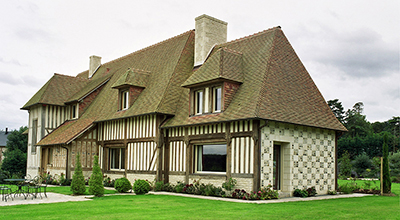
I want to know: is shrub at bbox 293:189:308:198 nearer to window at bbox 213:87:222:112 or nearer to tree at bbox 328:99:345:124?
window at bbox 213:87:222:112

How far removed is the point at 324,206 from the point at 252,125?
4.18m

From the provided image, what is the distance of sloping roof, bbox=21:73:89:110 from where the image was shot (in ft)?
91.0

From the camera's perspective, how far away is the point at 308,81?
1933 centimetres

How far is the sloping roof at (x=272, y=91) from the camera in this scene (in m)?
16.0

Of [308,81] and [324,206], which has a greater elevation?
[308,81]

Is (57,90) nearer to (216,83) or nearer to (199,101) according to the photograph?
(199,101)

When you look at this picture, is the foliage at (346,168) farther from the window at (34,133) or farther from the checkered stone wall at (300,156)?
the window at (34,133)

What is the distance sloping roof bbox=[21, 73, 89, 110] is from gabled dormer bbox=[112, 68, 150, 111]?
7.26 m

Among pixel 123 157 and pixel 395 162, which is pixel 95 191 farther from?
pixel 395 162

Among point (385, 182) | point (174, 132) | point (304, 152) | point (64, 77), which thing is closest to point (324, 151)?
point (304, 152)

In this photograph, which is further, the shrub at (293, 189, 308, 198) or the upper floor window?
the upper floor window

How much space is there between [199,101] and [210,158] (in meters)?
2.74

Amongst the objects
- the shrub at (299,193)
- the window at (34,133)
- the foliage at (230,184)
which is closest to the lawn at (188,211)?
the foliage at (230,184)

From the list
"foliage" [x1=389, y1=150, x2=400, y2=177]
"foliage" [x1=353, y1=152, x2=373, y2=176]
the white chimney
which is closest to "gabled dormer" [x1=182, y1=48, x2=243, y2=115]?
the white chimney
